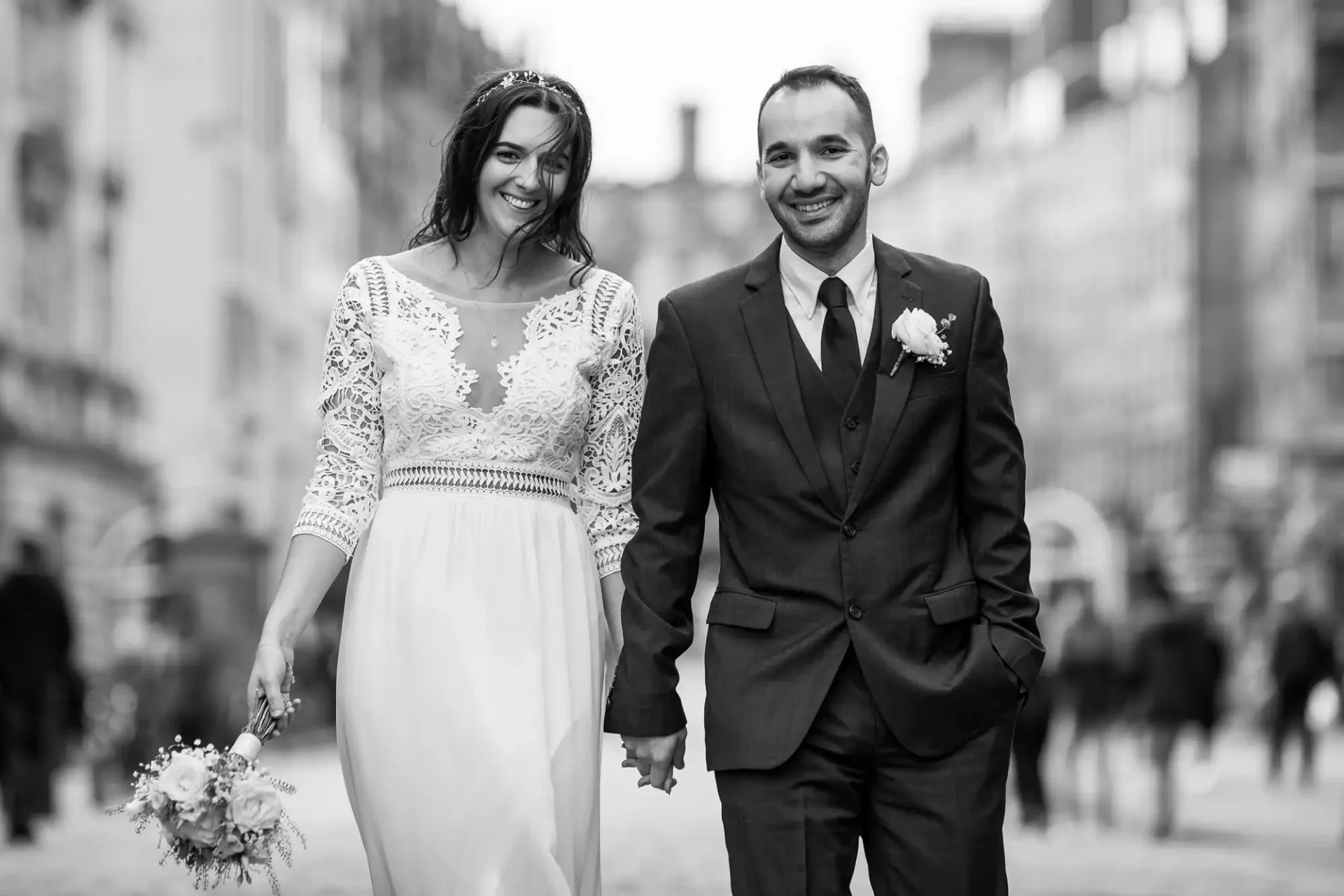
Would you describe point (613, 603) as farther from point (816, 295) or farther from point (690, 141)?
point (690, 141)

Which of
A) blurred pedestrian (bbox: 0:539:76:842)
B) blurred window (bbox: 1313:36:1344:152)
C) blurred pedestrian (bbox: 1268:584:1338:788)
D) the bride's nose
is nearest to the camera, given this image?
the bride's nose

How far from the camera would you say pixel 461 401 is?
227 inches

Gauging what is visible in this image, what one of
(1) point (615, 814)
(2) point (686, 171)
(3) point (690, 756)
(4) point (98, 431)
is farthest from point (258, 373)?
(2) point (686, 171)

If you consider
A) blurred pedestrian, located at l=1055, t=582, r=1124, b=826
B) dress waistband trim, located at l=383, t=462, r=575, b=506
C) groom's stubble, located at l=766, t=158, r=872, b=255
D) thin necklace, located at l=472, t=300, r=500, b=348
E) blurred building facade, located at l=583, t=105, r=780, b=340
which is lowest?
blurred pedestrian, located at l=1055, t=582, r=1124, b=826

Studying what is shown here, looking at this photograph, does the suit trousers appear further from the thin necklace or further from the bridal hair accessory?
the bridal hair accessory

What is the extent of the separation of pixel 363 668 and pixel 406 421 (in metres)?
0.61

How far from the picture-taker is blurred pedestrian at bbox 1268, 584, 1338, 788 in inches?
965

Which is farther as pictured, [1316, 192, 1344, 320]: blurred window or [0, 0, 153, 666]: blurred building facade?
[1316, 192, 1344, 320]: blurred window

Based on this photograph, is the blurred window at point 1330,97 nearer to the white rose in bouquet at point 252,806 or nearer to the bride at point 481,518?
the bride at point 481,518

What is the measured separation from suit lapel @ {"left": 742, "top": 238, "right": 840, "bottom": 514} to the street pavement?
7.11m

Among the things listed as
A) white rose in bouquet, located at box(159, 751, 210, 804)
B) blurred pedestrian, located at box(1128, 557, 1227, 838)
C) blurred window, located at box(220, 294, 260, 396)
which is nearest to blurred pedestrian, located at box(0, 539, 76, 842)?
blurred pedestrian, located at box(1128, 557, 1227, 838)

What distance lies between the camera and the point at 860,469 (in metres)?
5.33

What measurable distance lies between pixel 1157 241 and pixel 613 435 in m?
69.1

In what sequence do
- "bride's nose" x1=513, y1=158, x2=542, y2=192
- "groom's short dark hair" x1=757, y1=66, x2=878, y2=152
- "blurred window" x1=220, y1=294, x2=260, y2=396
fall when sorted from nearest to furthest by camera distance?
"groom's short dark hair" x1=757, y1=66, x2=878, y2=152, "bride's nose" x1=513, y1=158, x2=542, y2=192, "blurred window" x1=220, y1=294, x2=260, y2=396
